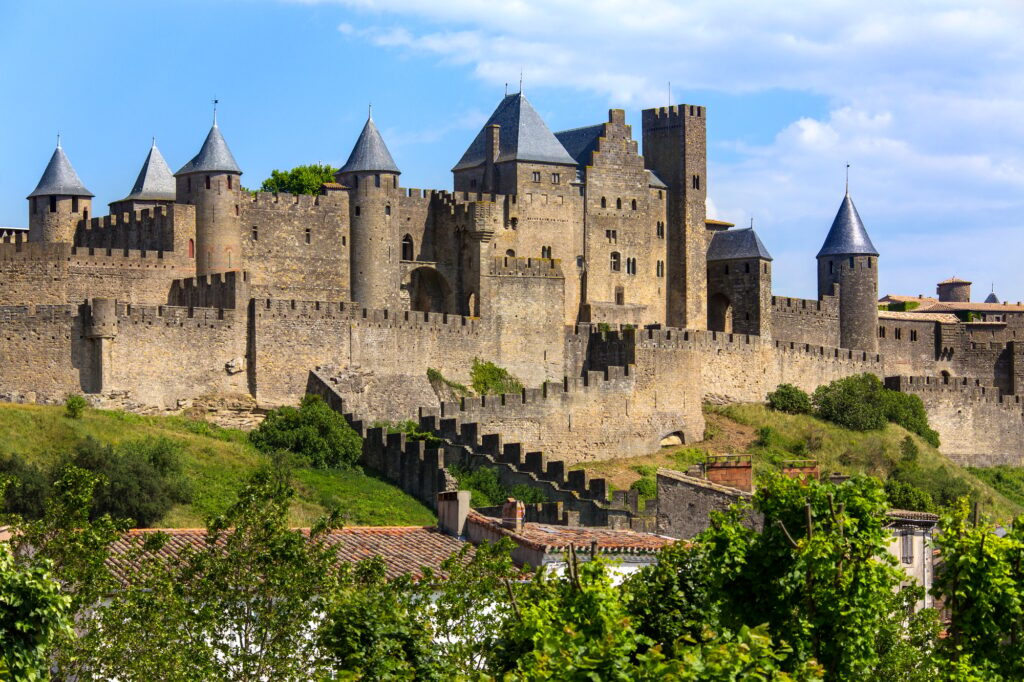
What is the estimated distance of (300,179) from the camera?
251ft

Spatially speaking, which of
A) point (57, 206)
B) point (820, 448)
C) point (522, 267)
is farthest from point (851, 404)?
point (57, 206)

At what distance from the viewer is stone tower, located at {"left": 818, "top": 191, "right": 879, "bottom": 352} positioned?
255 ft

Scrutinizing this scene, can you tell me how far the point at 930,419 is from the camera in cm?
7381

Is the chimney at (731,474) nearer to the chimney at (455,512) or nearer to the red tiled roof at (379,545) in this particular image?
the chimney at (455,512)

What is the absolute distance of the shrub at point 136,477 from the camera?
44.6 meters

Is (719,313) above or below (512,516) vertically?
above

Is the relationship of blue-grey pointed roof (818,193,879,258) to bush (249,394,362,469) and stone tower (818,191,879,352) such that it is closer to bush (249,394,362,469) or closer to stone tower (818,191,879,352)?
stone tower (818,191,879,352)

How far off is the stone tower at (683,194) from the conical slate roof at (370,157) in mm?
12802

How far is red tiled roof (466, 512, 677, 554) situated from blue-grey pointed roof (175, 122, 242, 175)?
84.6ft

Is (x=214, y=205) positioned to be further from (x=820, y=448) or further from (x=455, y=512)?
(x=455, y=512)

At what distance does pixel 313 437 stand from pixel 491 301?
1224cm

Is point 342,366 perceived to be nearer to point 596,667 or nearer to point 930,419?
point 930,419

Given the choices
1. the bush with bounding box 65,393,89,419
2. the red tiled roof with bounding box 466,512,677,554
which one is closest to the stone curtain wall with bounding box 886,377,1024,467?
the bush with bounding box 65,393,89,419

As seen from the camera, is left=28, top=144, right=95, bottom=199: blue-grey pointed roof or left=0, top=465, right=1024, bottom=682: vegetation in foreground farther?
left=28, top=144, right=95, bottom=199: blue-grey pointed roof
